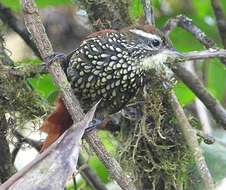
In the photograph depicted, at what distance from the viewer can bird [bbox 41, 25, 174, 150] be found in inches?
98.6

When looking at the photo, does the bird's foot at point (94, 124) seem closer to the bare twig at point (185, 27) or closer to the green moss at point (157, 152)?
the green moss at point (157, 152)

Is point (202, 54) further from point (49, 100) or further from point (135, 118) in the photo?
point (49, 100)

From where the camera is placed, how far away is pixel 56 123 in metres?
2.54

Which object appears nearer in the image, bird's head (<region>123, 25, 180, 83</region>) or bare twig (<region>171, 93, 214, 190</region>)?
bare twig (<region>171, 93, 214, 190</region>)

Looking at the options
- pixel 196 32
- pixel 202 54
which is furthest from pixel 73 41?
pixel 202 54

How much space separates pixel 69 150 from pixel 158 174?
129 centimetres

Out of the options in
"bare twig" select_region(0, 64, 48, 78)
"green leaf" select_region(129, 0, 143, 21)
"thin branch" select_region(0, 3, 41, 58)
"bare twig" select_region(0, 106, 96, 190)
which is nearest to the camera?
"bare twig" select_region(0, 106, 96, 190)

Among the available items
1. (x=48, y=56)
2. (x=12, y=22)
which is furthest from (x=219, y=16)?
(x=48, y=56)

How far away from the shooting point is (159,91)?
8.78ft

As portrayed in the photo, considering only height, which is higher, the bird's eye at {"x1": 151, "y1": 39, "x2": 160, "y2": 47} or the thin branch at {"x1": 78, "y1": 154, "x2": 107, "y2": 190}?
the bird's eye at {"x1": 151, "y1": 39, "x2": 160, "y2": 47}

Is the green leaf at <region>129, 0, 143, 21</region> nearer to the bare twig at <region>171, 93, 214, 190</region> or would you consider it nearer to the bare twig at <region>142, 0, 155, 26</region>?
the bare twig at <region>142, 0, 155, 26</region>

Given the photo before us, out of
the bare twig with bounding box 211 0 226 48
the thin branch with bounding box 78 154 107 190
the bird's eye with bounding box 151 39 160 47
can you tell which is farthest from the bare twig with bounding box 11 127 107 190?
the bare twig with bounding box 211 0 226 48

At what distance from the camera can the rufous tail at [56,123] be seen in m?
2.54

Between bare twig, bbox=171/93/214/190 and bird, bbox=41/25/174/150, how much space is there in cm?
16
